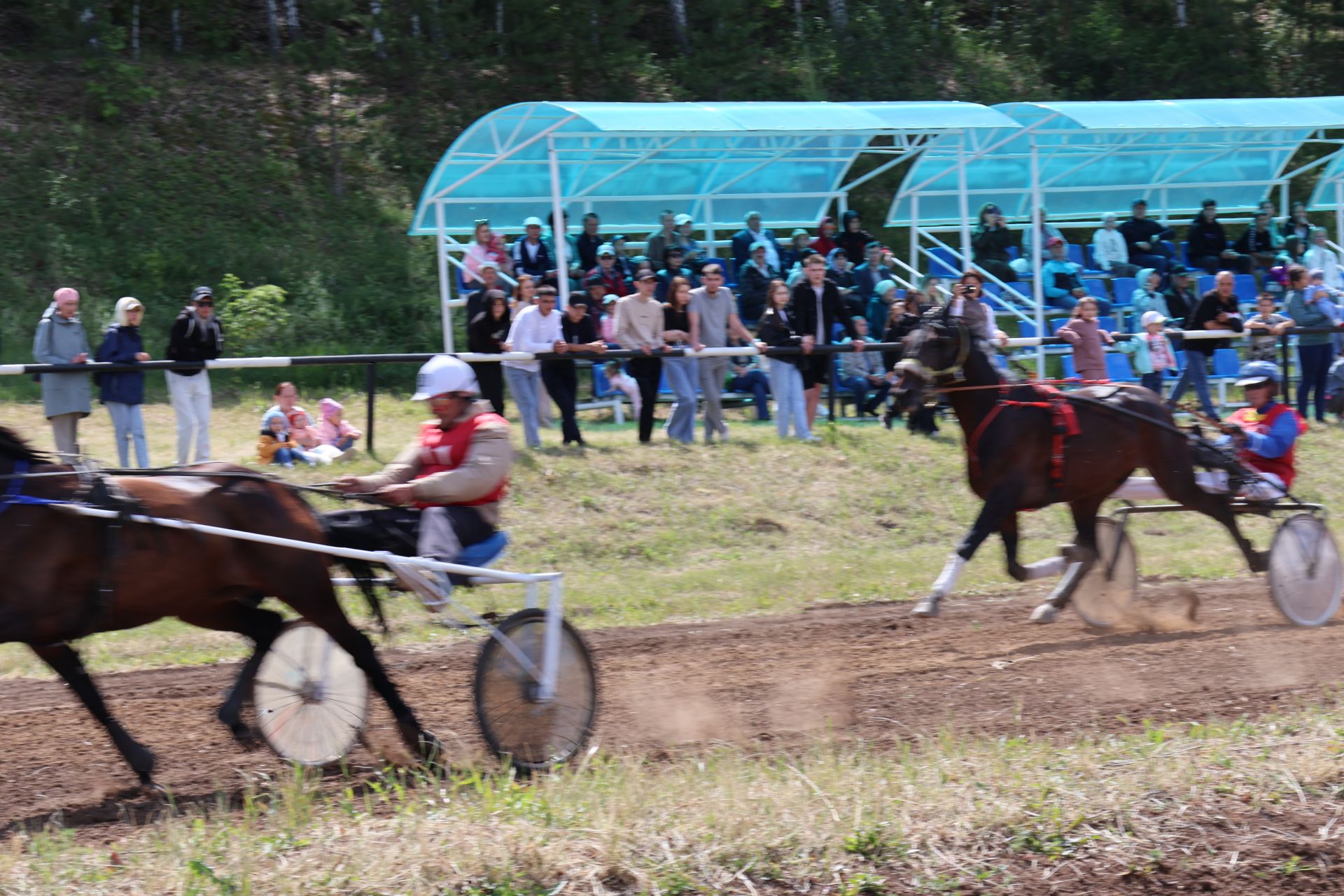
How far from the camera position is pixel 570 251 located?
18719 mm

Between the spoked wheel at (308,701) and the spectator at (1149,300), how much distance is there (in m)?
14.4

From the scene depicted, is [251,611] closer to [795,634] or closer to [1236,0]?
[795,634]

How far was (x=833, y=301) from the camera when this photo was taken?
14.8 meters

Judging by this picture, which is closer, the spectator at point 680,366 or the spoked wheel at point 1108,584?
the spoked wheel at point 1108,584

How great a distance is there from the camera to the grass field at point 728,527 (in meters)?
10.6

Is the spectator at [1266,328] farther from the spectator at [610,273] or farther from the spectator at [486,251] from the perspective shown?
the spectator at [486,251]

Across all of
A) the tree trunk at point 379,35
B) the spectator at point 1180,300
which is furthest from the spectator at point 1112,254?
the tree trunk at point 379,35

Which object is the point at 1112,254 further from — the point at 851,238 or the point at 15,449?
the point at 15,449

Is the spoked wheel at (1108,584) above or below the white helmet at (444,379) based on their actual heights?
below

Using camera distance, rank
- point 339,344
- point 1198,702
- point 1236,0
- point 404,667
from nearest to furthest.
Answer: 1. point 1198,702
2. point 404,667
3. point 339,344
4. point 1236,0

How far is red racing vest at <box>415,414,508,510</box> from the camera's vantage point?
267 inches

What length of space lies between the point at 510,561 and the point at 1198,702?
18.0ft

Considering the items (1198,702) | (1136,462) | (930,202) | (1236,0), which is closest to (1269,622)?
(1136,462)

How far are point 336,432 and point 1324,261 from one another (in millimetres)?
14004
